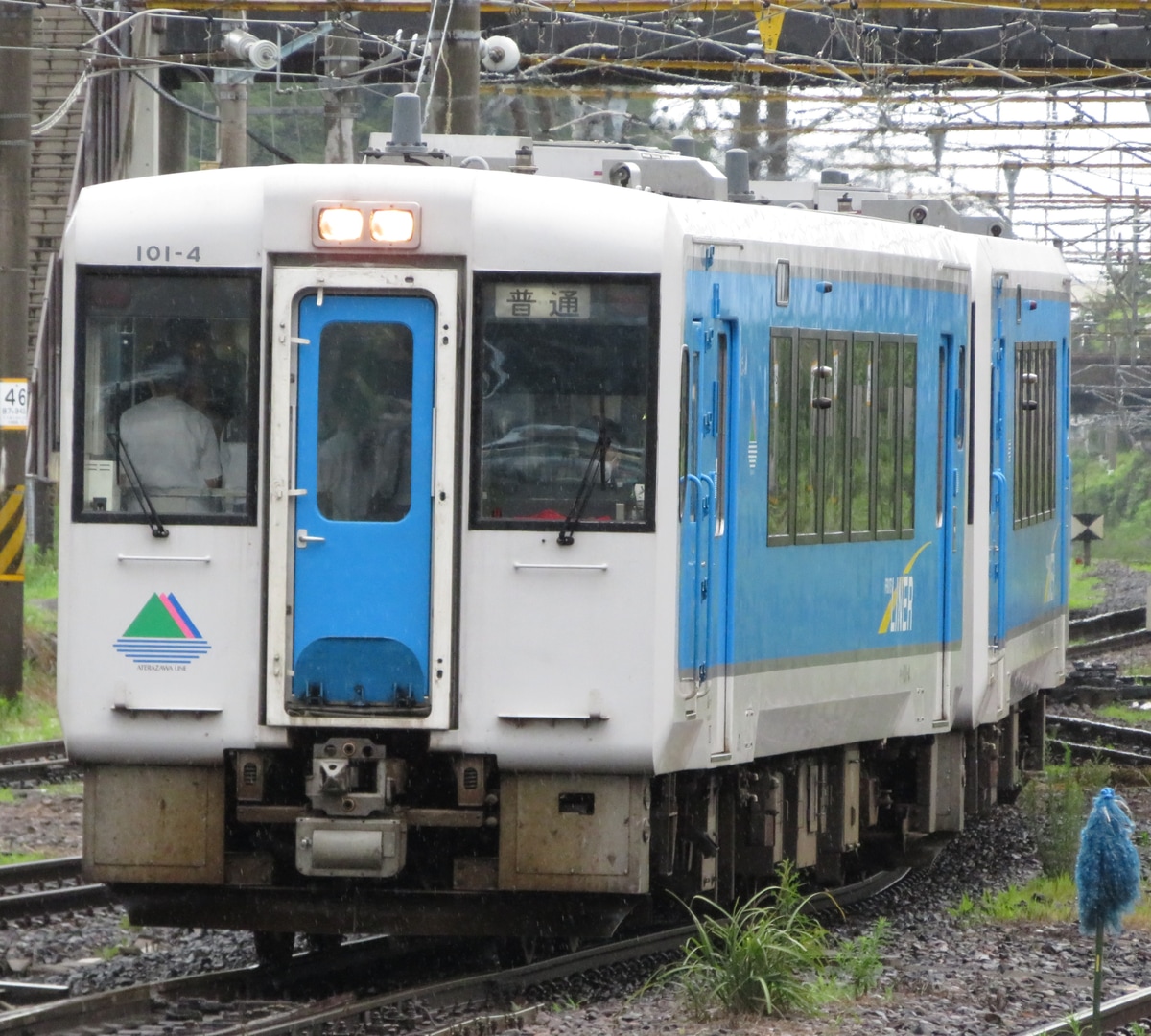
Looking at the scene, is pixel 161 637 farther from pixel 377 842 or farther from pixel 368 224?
pixel 368 224

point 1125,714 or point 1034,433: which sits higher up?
point 1034,433

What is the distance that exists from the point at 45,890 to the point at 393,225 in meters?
4.12

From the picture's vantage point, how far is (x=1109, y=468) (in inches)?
1890

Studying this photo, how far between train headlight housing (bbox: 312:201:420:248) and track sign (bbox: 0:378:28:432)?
8.45m

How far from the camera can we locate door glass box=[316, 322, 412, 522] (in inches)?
318

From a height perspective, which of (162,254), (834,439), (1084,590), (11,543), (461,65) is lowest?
(1084,590)

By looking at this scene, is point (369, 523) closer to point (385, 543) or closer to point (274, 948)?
point (385, 543)

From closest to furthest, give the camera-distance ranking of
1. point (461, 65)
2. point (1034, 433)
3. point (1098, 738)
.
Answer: point (1034, 433) < point (461, 65) < point (1098, 738)

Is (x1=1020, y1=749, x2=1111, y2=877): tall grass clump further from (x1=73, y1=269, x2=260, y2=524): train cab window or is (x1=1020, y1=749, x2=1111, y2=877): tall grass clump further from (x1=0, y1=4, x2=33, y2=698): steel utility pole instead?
(x1=0, y1=4, x2=33, y2=698): steel utility pole

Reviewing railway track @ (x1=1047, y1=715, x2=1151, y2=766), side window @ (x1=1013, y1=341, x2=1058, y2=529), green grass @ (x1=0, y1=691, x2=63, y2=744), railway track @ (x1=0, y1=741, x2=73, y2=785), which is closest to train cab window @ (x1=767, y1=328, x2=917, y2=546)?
side window @ (x1=1013, y1=341, x2=1058, y2=529)

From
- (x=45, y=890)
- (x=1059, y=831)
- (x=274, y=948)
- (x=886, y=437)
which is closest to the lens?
(x=274, y=948)

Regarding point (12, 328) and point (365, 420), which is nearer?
point (365, 420)

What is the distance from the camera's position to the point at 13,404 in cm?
1614

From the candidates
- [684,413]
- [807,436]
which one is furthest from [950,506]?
[684,413]
